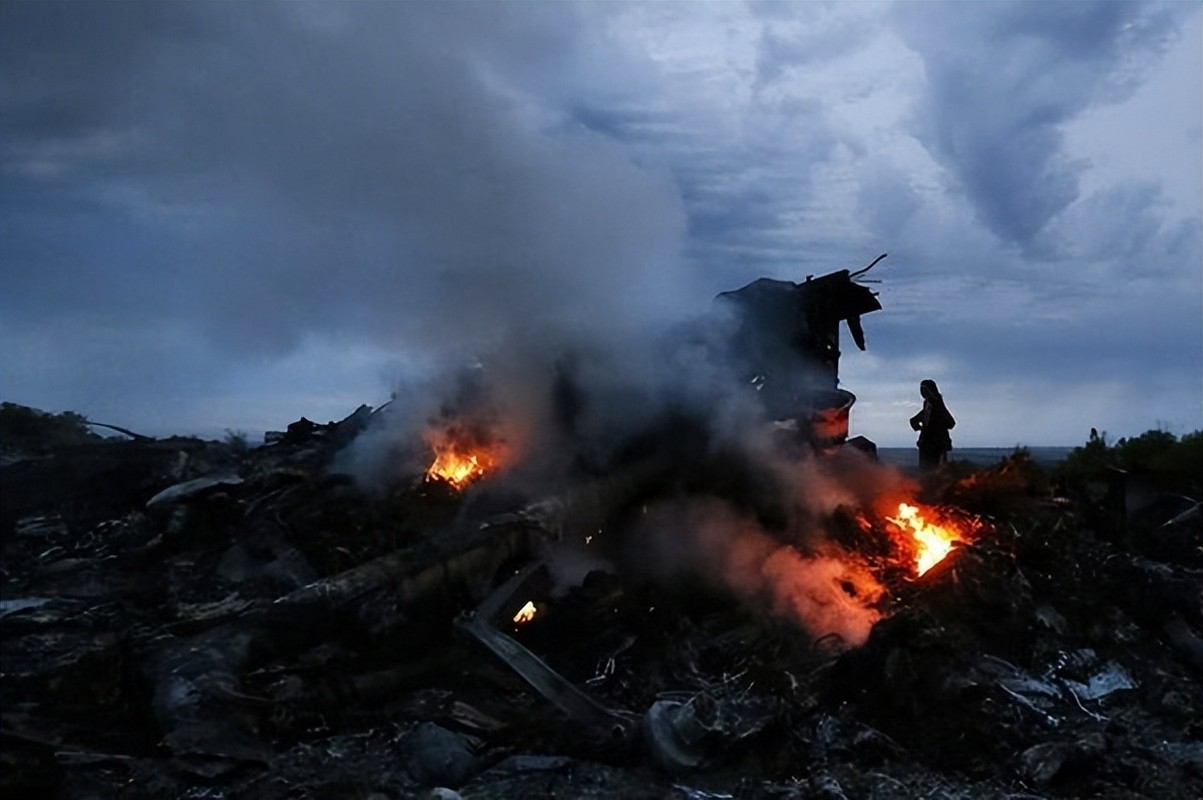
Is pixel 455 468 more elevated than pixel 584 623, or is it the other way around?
pixel 455 468

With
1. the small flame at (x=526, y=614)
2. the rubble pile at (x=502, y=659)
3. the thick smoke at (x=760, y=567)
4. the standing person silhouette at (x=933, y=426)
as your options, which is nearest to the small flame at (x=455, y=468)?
the rubble pile at (x=502, y=659)

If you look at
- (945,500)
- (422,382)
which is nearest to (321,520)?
(422,382)

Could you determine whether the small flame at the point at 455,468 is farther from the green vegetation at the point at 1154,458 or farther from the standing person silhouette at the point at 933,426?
the green vegetation at the point at 1154,458

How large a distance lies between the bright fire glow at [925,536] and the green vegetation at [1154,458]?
1128 centimetres

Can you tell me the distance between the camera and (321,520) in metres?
12.3

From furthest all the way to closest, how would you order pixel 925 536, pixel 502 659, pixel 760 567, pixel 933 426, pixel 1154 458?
pixel 1154 458, pixel 933 426, pixel 925 536, pixel 760 567, pixel 502 659

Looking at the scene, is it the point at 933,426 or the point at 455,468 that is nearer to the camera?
the point at 455,468

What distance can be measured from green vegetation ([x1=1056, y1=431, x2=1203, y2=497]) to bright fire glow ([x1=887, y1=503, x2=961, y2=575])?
11.3m

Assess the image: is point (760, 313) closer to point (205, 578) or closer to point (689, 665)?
point (689, 665)

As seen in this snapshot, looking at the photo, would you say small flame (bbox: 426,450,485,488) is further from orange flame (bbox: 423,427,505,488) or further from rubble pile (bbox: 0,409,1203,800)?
rubble pile (bbox: 0,409,1203,800)

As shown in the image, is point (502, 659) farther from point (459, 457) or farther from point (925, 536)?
point (925, 536)

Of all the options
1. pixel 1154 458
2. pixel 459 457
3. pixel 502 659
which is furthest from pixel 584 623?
pixel 1154 458

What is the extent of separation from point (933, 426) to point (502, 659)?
1111 cm

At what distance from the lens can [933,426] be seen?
18328mm
